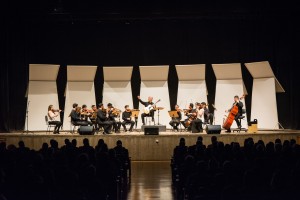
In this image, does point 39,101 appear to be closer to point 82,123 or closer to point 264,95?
point 82,123

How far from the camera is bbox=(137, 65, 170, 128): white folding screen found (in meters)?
20.3

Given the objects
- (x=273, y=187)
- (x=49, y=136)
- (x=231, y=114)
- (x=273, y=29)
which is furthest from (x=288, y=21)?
(x=273, y=187)

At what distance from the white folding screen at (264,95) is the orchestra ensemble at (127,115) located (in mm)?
1510

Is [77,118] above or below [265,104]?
below

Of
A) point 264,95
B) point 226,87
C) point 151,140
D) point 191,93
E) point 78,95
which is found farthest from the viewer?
point 191,93

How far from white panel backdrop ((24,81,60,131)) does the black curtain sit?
2.98ft

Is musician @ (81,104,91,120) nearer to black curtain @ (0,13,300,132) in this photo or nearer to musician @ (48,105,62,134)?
musician @ (48,105,62,134)

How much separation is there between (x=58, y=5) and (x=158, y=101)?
5.40m

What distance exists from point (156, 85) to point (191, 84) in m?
1.47

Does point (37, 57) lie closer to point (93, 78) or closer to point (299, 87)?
point (93, 78)

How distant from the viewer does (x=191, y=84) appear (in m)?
20.5

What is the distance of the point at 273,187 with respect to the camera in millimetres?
6477

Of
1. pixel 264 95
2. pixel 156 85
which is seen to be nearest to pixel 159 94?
pixel 156 85

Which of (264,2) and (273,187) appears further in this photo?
(264,2)
